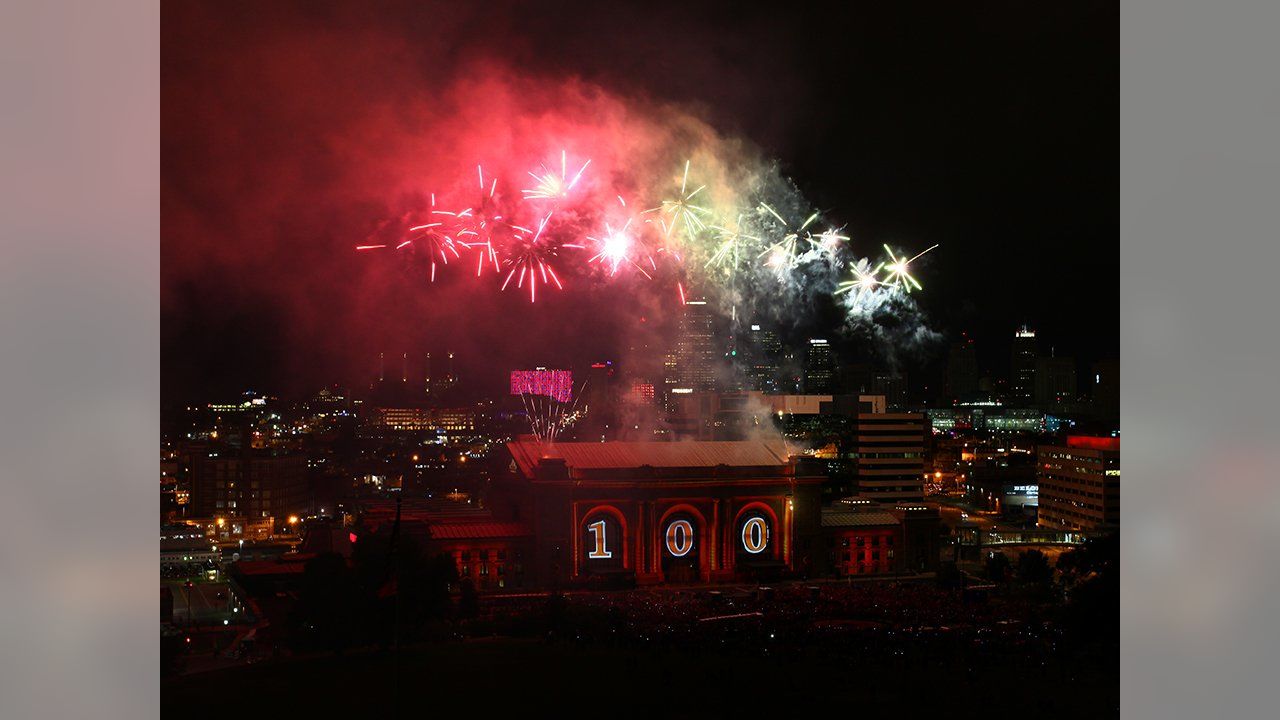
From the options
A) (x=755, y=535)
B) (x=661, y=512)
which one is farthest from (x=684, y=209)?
(x=755, y=535)

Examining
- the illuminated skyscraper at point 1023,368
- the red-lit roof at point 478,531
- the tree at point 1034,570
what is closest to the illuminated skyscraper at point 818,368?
the illuminated skyscraper at point 1023,368

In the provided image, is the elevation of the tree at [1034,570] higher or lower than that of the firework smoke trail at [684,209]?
lower

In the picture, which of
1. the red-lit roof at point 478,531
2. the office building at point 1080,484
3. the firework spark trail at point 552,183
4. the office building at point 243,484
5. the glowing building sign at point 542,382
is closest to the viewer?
the firework spark trail at point 552,183

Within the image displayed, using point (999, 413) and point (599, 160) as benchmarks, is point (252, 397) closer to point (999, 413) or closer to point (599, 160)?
point (599, 160)

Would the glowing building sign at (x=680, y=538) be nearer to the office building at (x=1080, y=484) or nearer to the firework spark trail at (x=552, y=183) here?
the firework spark trail at (x=552, y=183)

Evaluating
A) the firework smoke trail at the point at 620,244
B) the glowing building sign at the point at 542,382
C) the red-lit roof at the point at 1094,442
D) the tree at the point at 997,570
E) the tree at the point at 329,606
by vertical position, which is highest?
the firework smoke trail at the point at 620,244

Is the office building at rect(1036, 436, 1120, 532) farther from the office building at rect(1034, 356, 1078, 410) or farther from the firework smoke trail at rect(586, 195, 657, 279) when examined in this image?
the firework smoke trail at rect(586, 195, 657, 279)

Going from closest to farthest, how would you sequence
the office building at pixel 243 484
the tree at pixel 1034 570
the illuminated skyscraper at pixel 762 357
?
1. the tree at pixel 1034 570
2. the office building at pixel 243 484
3. the illuminated skyscraper at pixel 762 357

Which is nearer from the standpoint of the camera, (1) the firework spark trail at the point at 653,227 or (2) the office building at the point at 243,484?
(1) the firework spark trail at the point at 653,227

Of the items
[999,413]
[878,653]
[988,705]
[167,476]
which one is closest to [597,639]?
[878,653]
